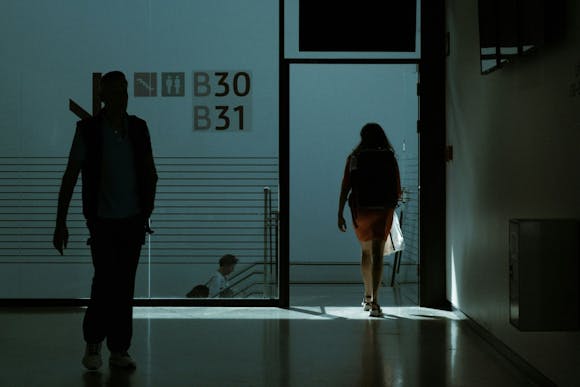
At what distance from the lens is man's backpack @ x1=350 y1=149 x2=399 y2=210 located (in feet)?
21.8

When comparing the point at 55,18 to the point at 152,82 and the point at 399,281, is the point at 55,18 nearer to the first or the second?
the point at 152,82

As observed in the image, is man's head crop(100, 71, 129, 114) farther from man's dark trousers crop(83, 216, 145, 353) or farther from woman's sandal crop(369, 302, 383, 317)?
woman's sandal crop(369, 302, 383, 317)

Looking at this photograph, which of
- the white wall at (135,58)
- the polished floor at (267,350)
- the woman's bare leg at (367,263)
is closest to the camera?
the polished floor at (267,350)

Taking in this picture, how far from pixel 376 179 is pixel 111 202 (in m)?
2.66

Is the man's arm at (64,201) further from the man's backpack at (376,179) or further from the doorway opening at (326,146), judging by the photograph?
the doorway opening at (326,146)

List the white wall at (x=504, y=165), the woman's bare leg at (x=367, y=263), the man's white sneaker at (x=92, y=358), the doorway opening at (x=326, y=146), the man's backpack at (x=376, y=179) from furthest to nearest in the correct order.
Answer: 1. the doorway opening at (x=326, y=146)
2. the woman's bare leg at (x=367, y=263)
3. the man's backpack at (x=376, y=179)
4. the man's white sneaker at (x=92, y=358)
5. the white wall at (x=504, y=165)

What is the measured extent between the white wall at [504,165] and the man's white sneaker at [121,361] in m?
2.03

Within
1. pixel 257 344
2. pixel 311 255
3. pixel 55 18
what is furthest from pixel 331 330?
→ pixel 311 255

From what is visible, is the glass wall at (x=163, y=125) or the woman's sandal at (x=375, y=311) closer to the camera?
the woman's sandal at (x=375, y=311)

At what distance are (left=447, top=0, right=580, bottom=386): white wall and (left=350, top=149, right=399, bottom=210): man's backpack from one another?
49 cm

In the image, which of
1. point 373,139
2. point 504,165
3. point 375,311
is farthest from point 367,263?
point 504,165

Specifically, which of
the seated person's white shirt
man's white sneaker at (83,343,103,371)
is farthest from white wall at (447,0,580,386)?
man's white sneaker at (83,343,103,371)

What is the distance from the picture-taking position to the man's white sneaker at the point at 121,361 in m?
4.61

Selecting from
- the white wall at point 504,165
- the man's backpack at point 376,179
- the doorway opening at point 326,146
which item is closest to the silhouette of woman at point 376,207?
the man's backpack at point 376,179
